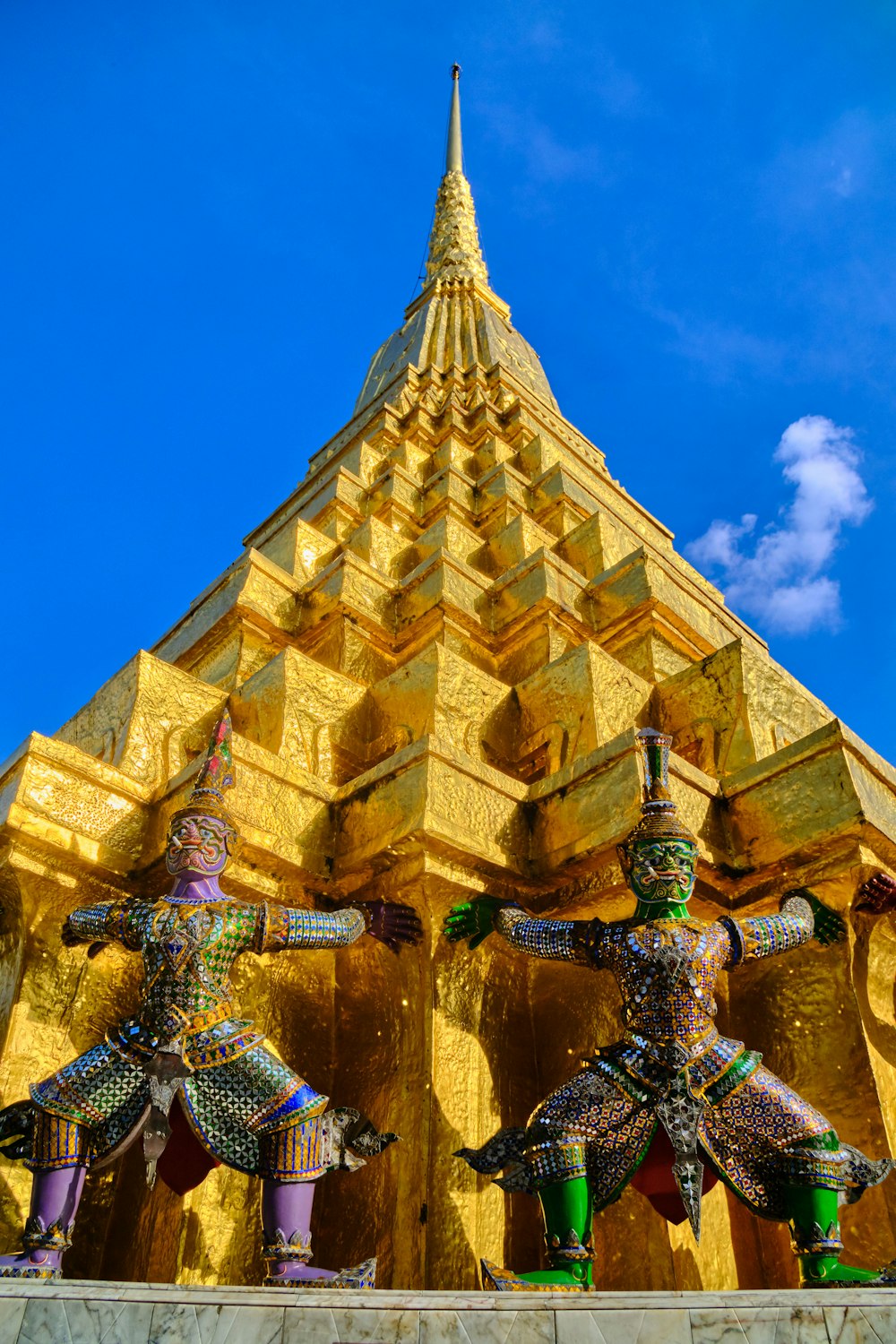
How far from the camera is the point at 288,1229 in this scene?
413 cm

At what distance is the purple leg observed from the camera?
4035mm

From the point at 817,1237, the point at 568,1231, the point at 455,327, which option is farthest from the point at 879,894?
the point at 455,327

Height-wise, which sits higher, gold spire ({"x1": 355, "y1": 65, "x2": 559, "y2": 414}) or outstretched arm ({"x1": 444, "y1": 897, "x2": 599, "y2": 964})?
gold spire ({"x1": 355, "y1": 65, "x2": 559, "y2": 414})

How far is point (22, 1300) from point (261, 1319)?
715 mm

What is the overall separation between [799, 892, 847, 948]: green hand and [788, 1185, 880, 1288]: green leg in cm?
146

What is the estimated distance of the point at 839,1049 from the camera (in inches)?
213

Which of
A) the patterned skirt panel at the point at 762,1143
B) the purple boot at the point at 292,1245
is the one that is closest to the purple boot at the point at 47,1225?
the purple boot at the point at 292,1245

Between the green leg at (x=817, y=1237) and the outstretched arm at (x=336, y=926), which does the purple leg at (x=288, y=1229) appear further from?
the green leg at (x=817, y=1237)

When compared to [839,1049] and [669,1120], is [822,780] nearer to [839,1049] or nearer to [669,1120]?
[839,1049]

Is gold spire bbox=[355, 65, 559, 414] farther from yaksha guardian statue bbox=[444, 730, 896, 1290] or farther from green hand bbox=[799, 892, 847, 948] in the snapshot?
yaksha guardian statue bbox=[444, 730, 896, 1290]

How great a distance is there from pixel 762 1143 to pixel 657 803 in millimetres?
1622

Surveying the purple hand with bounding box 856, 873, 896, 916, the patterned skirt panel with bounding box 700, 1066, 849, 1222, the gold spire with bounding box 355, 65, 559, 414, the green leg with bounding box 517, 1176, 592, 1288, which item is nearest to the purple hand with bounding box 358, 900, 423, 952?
the green leg with bounding box 517, 1176, 592, 1288

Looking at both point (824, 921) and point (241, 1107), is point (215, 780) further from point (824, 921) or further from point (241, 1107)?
point (824, 921)

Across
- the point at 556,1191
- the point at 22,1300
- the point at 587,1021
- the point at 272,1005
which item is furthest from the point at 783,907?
the point at 22,1300
